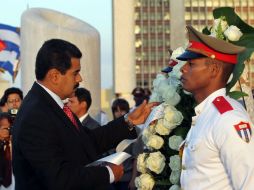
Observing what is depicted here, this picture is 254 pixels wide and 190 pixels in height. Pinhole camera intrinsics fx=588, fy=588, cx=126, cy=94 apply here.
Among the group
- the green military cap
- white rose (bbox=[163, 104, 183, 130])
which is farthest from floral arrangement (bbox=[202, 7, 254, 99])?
white rose (bbox=[163, 104, 183, 130])

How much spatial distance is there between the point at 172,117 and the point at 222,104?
1024mm

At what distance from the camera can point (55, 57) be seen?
3.50 m

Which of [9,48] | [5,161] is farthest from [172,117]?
[9,48]

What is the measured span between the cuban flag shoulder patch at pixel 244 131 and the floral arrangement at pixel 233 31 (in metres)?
0.58

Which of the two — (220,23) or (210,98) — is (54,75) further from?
(220,23)

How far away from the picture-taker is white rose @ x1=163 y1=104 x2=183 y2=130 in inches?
159

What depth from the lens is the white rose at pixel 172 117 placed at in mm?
4051

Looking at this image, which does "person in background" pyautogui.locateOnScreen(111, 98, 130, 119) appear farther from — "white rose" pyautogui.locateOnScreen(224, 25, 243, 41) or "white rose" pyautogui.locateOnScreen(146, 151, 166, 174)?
"white rose" pyautogui.locateOnScreen(224, 25, 243, 41)

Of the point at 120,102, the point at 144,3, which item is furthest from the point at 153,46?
the point at 120,102

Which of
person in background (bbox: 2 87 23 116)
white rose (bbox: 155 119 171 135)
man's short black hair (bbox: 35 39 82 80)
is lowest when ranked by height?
person in background (bbox: 2 87 23 116)

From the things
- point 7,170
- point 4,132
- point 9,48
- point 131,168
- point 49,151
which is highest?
point 9,48

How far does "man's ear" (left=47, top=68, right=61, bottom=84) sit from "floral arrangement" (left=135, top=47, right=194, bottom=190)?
2.96 ft

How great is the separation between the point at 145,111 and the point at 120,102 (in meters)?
4.43

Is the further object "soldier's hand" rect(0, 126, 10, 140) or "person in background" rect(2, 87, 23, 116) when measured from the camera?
"person in background" rect(2, 87, 23, 116)
